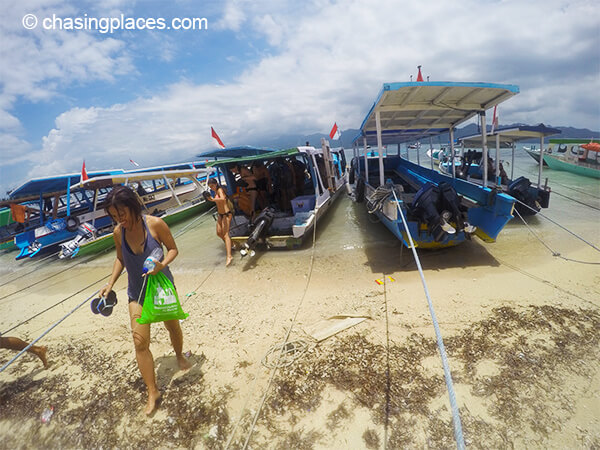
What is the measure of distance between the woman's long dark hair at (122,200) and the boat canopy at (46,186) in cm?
853

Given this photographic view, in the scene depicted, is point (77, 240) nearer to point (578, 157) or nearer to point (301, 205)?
point (301, 205)

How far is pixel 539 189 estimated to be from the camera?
8211mm

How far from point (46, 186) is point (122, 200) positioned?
1077cm

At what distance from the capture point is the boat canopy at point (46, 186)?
8.88 metres

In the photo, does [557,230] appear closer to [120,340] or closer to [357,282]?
[357,282]

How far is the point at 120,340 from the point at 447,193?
6495 mm

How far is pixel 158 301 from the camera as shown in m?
2.44

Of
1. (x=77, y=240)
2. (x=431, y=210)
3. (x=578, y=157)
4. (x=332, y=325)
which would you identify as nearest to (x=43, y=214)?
(x=77, y=240)

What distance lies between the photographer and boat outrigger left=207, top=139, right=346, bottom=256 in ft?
23.2

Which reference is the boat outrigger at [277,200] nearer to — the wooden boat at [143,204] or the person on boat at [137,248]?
the wooden boat at [143,204]

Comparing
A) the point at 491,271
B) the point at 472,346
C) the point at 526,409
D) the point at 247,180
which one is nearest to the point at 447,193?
the point at 491,271

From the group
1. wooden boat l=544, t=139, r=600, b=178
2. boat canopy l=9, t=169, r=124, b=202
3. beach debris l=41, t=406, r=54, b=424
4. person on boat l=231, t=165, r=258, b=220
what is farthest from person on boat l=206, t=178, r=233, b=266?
wooden boat l=544, t=139, r=600, b=178

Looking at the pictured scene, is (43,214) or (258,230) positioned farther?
(43,214)

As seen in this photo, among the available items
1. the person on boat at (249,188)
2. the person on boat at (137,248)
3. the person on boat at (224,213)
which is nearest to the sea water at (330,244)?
the person on boat at (224,213)
